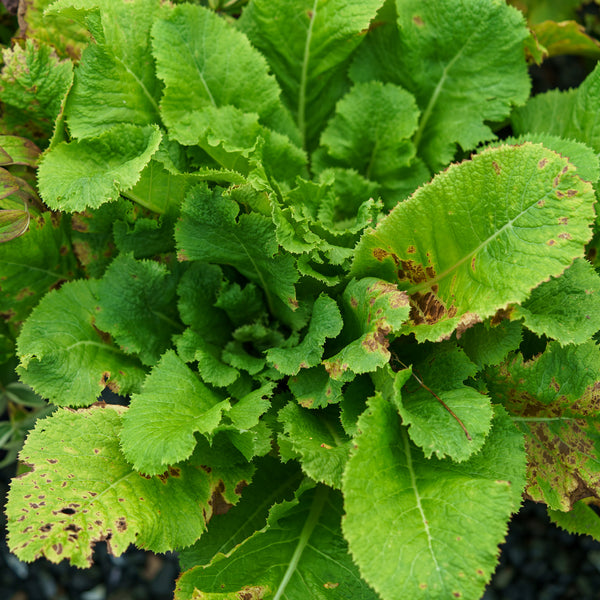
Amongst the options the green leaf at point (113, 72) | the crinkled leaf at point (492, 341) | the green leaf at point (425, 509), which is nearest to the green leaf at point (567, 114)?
the crinkled leaf at point (492, 341)

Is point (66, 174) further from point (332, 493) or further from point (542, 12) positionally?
point (542, 12)

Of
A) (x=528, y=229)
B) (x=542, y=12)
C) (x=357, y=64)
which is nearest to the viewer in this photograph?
(x=528, y=229)

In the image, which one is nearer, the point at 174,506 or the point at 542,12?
the point at 174,506

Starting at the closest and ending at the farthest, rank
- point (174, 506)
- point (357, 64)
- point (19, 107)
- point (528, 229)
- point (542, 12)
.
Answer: point (528, 229), point (174, 506), point (19, 107), point (357, 64), point (542, 12)

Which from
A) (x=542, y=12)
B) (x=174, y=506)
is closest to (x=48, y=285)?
(x=174, y=506)

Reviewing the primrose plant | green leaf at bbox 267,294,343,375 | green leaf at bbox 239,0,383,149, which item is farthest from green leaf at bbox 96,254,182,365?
green leaf at bbox 239,0,383,149

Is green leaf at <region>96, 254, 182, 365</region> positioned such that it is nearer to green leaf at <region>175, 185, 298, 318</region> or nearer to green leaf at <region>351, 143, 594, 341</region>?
green leaf at <region>175, 185, 298, 318</region>

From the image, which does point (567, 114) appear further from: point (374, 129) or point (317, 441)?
point (317, 441)

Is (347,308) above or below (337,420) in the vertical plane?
above
